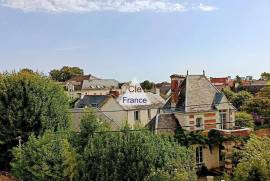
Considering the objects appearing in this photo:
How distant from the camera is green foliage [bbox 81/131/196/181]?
18781 mm

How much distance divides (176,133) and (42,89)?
33.1ft

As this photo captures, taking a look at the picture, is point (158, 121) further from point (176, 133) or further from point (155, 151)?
point (155, 151)

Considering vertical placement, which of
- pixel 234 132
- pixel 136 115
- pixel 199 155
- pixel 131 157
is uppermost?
pixel 136 115

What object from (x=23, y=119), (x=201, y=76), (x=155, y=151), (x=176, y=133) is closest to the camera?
(x=155, y=151)

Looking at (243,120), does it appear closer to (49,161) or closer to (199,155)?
(199,155)

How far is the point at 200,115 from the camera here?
30734 mm

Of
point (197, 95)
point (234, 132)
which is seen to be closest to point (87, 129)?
point (197, 95)

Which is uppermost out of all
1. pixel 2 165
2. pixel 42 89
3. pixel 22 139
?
pixel 42 89

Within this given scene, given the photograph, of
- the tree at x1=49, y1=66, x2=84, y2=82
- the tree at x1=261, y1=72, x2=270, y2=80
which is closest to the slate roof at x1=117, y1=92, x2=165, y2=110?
the tree at x1=261, y1=72, x2=270, y2=80

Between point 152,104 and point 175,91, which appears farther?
point 152,104

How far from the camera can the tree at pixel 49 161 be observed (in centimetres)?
2066

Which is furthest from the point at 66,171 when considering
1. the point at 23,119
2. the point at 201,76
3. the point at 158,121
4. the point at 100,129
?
the point at 201,76

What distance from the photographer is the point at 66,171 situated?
20.6 meters

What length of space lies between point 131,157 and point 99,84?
78.3 metres
